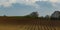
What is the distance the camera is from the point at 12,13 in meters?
1.71

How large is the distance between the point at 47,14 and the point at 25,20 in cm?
25

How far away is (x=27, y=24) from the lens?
167cm

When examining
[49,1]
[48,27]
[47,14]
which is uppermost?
[49,1]

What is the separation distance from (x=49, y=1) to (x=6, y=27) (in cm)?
54

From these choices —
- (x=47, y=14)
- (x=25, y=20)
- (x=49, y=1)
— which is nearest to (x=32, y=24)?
(x=25, y=20)

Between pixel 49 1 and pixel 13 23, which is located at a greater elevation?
pixel 49 1

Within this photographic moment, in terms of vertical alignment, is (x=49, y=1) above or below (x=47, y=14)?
above

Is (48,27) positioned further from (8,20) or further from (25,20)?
(8,20)

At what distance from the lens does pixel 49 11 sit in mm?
1716

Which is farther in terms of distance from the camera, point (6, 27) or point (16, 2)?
point (16, 2)

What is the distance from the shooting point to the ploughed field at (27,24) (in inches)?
64.4

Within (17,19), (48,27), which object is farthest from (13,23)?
(48,27)

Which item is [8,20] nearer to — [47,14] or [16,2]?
[16,2]

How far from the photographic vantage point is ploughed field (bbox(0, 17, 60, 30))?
1637mm
